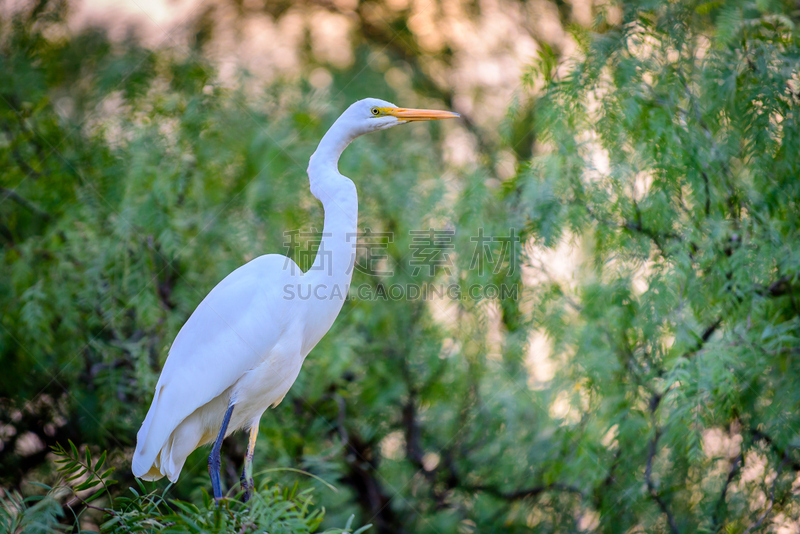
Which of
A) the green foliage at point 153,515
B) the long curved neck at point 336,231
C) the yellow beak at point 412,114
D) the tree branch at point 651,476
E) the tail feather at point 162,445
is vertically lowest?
the tree branch at point 651,476

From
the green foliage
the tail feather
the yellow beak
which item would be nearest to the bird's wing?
the tail feather

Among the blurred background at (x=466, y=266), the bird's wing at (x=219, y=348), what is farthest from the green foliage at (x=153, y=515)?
the bird's wing at (x=219, y=348)

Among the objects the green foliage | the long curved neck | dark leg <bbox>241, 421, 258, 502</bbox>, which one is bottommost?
dark leg <bbox>241, 421, 258, 502</bbox>

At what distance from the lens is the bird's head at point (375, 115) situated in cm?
186

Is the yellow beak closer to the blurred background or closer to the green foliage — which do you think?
the blurred background

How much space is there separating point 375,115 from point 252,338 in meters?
0.85

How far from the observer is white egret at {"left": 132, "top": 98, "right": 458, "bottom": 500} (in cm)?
174

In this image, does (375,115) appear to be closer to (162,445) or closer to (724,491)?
(162,445)

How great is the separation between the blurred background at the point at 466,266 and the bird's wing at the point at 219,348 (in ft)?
0.97

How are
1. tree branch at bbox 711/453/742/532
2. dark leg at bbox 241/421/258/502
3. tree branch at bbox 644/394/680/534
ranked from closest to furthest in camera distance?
dark leg at bbox 241/421/258/502 → tree branch at bbox 711/453/742/532 → tree branch at bbox 644/394/680/534

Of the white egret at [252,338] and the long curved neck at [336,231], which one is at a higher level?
the long curved neck at [336,231]

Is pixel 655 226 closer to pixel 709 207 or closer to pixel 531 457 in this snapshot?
pixel 709 207

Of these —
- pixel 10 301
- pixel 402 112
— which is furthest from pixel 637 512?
pixel 10 301

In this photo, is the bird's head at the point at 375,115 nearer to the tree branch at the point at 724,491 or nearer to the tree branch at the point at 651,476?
the tree branch at the point at 651,476
